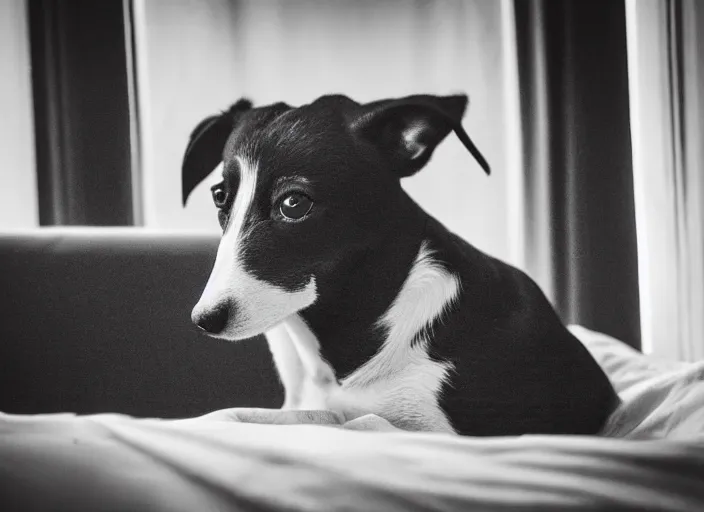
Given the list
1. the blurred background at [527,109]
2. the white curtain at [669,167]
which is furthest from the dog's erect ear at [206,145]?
the white curtain at [669,167]

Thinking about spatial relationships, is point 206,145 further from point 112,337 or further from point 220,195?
point 112,337

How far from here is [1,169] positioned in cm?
199

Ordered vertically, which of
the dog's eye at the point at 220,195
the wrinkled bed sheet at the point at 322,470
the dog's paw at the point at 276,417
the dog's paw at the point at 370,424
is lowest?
the dog's paw at the point at 370,424

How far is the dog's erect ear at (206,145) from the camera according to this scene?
0.84m

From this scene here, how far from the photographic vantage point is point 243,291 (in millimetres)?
634

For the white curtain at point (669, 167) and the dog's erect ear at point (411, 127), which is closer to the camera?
the dog's erect ear at point (411, 127)

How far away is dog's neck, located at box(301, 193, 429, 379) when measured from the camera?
0.69 meters

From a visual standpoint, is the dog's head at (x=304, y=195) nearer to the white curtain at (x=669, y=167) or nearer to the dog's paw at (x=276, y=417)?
the dog's paw at (x=276, y=417)

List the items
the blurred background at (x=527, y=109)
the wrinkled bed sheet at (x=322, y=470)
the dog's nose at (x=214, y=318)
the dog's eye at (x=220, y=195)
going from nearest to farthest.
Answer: the wrinkled bed sheet at (x=322, y=470), the dog's nose at (x=214, y=318), the dog's eye at (x=220, y=195), the blurred background at (x=527, y=109)

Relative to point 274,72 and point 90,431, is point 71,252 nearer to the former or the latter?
point 90,431

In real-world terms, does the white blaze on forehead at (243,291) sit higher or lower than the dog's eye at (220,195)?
lower

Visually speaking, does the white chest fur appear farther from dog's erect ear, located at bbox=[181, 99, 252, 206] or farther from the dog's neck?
dog's erect ear, located at bbox=[181, 99, 252, 206]

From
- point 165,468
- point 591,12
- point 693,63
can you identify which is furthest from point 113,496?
A: point 693,63

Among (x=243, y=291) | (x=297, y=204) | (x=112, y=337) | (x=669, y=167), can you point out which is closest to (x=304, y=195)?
(x=297, y=204)
